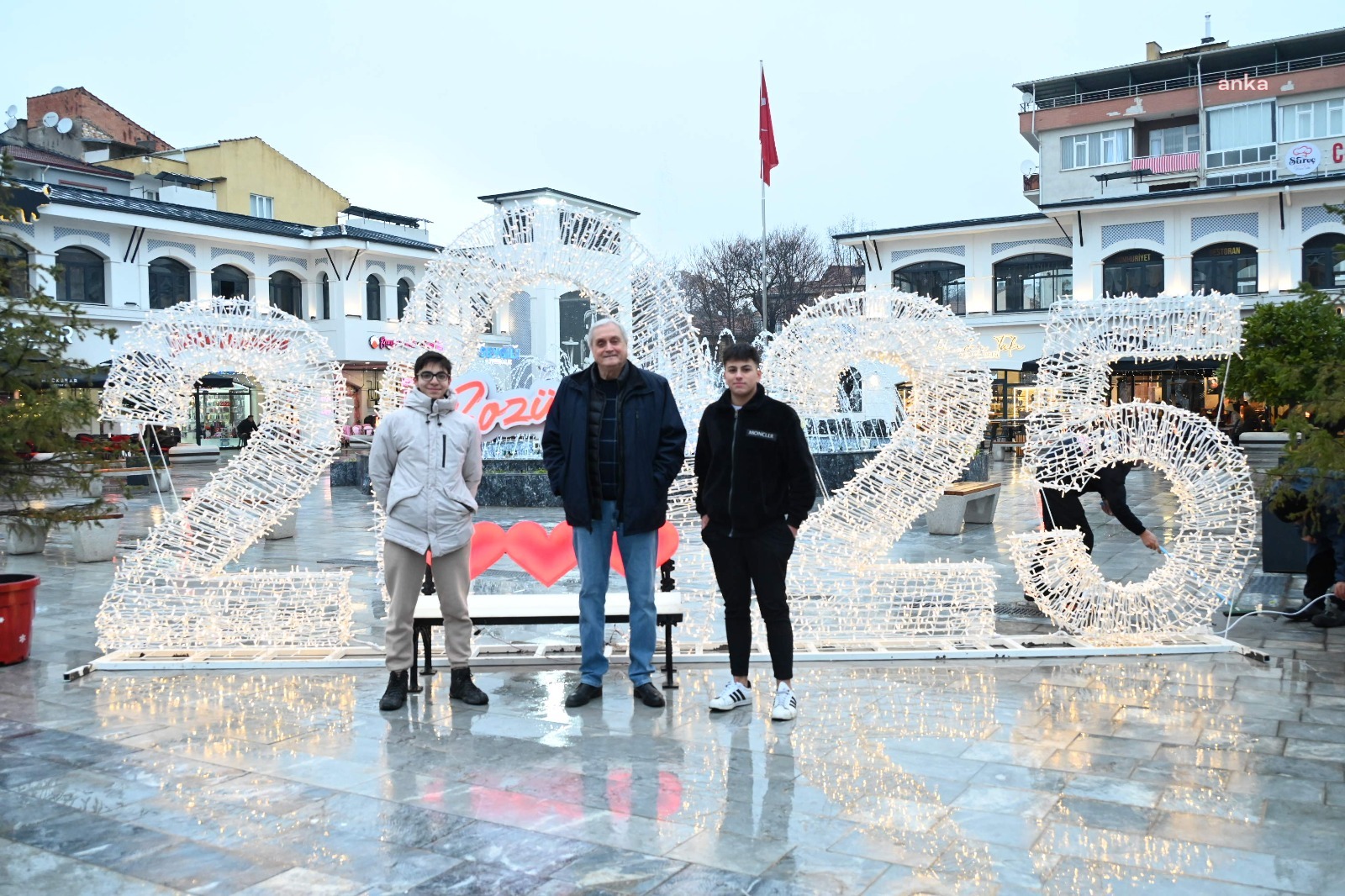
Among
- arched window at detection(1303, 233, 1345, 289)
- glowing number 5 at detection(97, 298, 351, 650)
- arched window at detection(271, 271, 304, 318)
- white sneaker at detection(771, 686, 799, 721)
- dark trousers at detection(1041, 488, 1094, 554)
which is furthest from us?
arched window at detection(271, 271, 304, 318)

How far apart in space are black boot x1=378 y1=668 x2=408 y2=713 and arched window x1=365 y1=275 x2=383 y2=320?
32.7 meters

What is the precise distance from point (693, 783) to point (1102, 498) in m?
4.28

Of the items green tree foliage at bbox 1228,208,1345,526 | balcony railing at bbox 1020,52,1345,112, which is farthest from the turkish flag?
balcony railing at bbox 1020,52,1345,112

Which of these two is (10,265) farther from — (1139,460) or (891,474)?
(1139,460)

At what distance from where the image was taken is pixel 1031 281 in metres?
33.5

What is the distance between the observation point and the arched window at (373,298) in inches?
1426

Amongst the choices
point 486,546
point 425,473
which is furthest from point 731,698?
point 486,546

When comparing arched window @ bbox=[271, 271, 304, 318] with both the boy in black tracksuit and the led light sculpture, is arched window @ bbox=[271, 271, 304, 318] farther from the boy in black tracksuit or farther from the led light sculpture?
the boy in black tracksuit

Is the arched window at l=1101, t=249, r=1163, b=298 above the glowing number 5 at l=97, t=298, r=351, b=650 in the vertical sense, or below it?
above

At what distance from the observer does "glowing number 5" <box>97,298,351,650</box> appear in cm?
631

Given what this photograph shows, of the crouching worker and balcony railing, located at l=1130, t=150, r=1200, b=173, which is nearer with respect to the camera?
the crouching worker

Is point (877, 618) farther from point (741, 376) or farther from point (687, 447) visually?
point (741, 376)

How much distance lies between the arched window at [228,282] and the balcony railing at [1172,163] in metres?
29.7

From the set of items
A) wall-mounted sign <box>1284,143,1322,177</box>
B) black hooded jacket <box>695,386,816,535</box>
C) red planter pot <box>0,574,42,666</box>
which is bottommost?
red planter pot <box>0,574,42,666</box>
